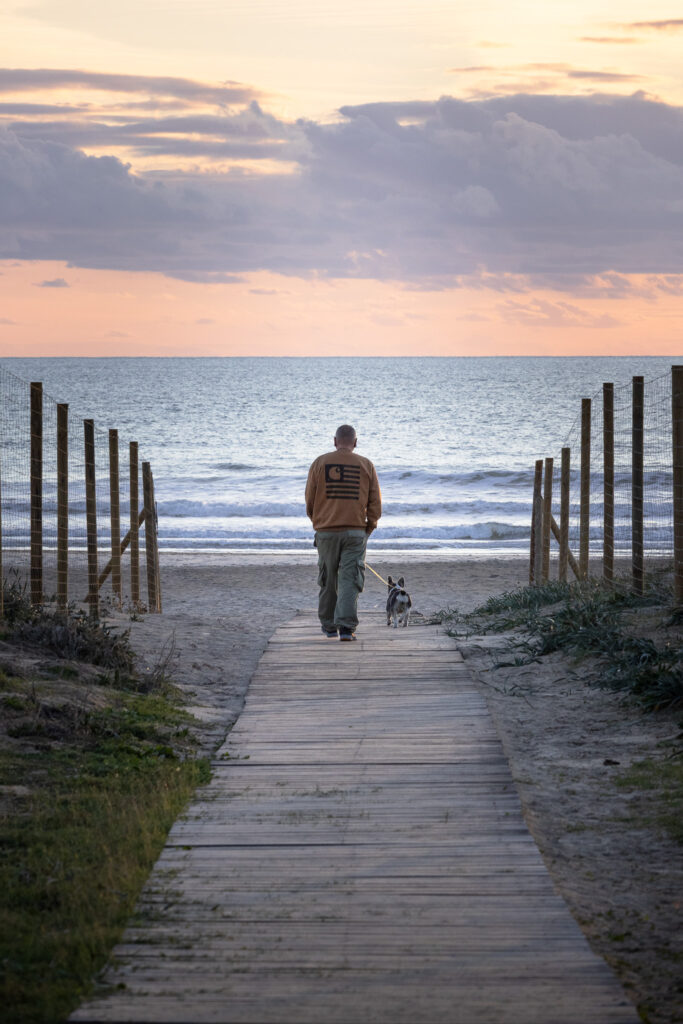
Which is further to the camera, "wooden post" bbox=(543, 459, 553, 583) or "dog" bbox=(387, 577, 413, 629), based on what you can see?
"wooden post" bbox=(543, 459, 553, 583)

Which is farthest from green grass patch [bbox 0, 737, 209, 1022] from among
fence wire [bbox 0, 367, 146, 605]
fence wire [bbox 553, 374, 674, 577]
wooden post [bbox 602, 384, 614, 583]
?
fence wire [bbox 553, 374, 674, 577]

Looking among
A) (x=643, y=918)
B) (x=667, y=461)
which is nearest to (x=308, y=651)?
(x=643, y=918)

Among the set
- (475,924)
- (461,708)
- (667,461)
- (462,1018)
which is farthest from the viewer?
(667,461)

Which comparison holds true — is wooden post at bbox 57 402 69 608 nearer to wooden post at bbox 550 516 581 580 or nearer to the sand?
the sand

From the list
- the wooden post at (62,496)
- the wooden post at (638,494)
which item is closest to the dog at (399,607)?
the wooden post at (638,494)

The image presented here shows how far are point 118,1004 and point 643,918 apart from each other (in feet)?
6.16

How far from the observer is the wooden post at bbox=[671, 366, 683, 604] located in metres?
8.40

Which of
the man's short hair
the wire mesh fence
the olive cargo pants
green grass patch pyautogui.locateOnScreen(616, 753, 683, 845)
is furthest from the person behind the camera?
the wire mesh fence

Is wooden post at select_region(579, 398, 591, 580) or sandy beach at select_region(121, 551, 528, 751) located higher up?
wooden post at select_region(579, 398, 591, 580)

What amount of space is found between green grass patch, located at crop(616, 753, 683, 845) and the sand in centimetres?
5

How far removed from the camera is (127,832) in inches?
170

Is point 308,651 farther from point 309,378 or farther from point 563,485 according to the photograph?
point 309,378

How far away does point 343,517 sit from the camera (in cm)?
905

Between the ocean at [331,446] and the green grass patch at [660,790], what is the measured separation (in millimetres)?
18241
